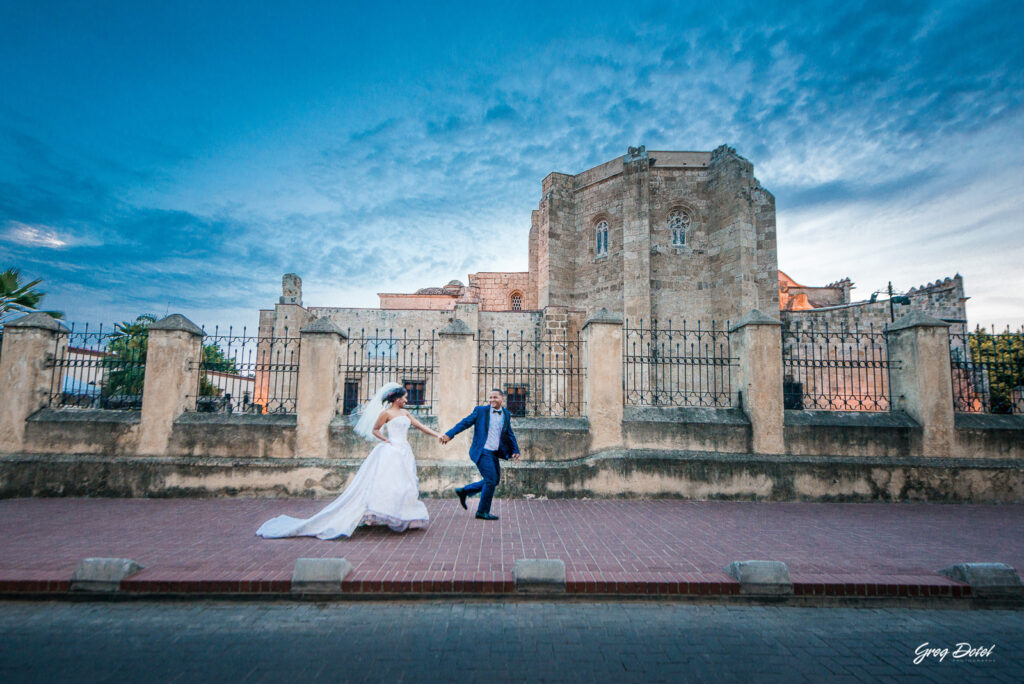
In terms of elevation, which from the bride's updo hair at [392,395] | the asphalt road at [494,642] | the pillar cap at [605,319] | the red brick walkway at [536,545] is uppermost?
the pillar cap at [605,319]

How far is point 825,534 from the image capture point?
19.6ft

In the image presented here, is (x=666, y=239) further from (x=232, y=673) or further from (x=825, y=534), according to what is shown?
(x=232, y=673)

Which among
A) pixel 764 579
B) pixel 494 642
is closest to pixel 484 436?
pixel 494 642

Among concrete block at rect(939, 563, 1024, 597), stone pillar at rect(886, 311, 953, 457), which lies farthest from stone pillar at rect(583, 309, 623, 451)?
stone pillar at rect(886, 311, 953, 457)

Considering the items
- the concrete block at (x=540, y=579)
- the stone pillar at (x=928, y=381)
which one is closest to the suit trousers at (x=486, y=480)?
the concrete block at (x=540, y=579)

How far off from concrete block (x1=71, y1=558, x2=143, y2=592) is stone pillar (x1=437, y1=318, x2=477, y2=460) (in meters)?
4.76

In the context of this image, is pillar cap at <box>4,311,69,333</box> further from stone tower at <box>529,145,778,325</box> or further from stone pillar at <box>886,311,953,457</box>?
stone tower at <box>529,145,778,325</box>

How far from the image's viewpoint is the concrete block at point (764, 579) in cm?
414

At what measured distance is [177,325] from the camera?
848 cm

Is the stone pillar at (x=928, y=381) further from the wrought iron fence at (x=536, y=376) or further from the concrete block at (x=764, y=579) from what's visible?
the concrete block at (x=764, y=579)

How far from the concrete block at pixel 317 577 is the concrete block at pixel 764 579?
349cm

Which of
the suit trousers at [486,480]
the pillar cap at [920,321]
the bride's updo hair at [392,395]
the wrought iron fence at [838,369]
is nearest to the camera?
the bride's updo hair at [392,395]

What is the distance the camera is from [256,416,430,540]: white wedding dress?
18.2 feet

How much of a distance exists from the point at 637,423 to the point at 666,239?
1649cm
